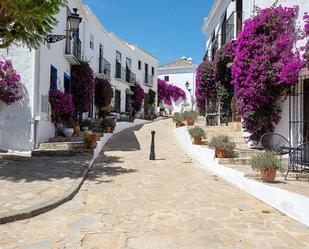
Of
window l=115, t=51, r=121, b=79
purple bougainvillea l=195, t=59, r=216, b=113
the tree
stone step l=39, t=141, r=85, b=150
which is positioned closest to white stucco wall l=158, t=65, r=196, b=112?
window l=115, t=51, r=121, b=79

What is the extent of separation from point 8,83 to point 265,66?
309 inches

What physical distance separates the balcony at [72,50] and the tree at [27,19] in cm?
723

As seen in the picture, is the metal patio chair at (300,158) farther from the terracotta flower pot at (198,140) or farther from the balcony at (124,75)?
the balcony at (124,75)

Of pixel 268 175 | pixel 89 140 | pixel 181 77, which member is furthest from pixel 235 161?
pixel 181 77

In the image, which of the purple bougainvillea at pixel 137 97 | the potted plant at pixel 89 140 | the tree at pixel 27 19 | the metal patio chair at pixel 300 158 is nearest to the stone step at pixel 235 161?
the metal patio chair at pixel 300 158

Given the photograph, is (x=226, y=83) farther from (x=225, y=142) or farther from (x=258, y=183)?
(x=258, y=183)

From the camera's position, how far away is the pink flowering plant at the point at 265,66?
11.1m

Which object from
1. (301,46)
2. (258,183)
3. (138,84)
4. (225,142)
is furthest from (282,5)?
(138,84)

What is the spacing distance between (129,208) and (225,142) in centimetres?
469

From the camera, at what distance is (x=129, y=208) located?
705cm

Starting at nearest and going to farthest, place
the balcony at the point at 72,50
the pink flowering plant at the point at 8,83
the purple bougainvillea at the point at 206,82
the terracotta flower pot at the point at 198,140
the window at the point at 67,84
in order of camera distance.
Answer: the pink flowering plant at the point at 8,83
the terracotta flower pot at the point at 198,140
the balcony at the point at 72,50
the window at the point at 67,84
the purple bougainvillea at the point at 206,82

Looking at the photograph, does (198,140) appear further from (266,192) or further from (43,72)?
(266,192)

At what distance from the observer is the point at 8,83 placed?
1227 centimetres

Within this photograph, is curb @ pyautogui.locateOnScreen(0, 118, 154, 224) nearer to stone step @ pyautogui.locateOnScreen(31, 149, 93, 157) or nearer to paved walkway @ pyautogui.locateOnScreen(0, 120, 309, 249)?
paved walkway @ pyautogui.locateOnScreen(0, 120, 309, 249)
